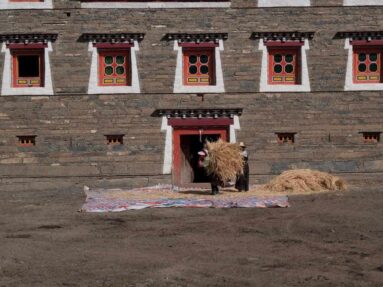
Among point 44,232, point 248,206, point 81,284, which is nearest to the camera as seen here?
point 81,284

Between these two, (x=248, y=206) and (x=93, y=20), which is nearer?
(x=248, y=206)

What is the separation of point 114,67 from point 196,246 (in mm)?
12759

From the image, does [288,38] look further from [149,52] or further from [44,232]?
[44,232]

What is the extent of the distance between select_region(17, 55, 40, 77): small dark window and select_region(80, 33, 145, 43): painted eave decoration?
6.26 feet

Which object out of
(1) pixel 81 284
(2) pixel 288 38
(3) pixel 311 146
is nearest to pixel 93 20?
(2) pixel 288 38

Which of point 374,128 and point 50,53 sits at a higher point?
point 50,53

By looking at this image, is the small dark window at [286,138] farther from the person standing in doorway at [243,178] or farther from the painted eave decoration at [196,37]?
the painted eave decoration at [196,37]

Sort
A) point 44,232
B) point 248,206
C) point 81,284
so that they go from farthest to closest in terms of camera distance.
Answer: point 248,206 < point 44,232 < point 81,284

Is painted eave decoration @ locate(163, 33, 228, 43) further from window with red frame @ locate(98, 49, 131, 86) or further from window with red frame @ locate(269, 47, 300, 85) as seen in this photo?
window with red frame @ locate(269, 47, 300, 85)

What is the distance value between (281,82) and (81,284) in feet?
51.0

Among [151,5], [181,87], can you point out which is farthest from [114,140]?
[151,5]

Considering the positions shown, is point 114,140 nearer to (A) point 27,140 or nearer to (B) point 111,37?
(A) point 27,140

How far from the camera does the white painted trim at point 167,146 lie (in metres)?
20.9

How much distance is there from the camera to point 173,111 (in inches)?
816
